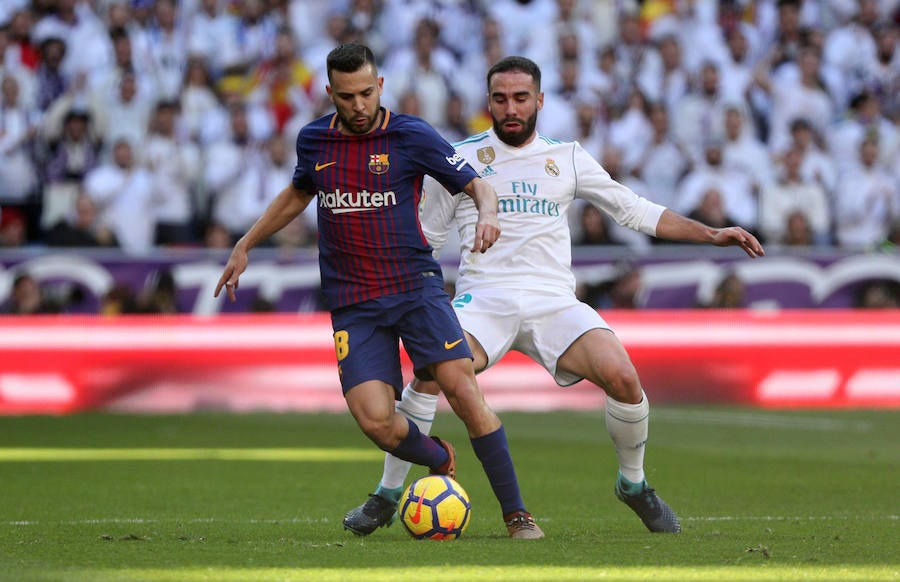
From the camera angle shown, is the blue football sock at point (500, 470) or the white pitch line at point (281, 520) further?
the white pitch line at point (281, 520)

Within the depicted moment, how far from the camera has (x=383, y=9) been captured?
19.0m

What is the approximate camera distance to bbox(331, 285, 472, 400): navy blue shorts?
22.5 ft

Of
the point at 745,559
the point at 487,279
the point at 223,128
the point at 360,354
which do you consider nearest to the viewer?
the point at 745,559

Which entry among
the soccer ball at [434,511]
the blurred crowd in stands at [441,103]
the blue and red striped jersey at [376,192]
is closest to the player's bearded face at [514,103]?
the blue and red striped jersey at [376,192]

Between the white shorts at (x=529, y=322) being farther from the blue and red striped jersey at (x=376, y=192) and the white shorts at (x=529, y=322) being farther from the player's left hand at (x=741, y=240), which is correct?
the player's left hand at (x=741, y=240)

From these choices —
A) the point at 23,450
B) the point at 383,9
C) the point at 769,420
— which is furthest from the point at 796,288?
the point at 23,450

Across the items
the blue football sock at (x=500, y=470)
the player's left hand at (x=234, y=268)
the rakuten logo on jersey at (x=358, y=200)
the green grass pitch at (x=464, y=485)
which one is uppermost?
the rakuten logo on jersey at (x=358, y=200)

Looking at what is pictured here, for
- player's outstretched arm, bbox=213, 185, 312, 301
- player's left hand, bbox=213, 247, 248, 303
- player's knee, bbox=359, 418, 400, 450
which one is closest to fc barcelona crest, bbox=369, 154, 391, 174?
player's outstretched arm, bbox=213, 185, 312, 301

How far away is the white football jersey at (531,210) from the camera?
766 centimetres

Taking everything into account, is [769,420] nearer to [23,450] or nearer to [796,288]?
[796,288]

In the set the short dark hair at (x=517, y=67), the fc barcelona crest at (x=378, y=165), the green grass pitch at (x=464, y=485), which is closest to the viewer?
the green grass pitch at (x=464, y=485)

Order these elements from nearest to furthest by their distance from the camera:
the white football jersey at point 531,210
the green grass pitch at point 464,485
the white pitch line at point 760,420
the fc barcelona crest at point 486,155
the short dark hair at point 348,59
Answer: the green grass pitch at point 464,485
the short dark hair at point 348,59
the white football jersey at point 531,210
the fc barcelona crest at point 486,155
the white pitch line at point 760,420

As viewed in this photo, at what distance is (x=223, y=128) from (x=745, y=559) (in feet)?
39.7

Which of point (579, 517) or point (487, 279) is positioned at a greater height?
point (487, 279)
